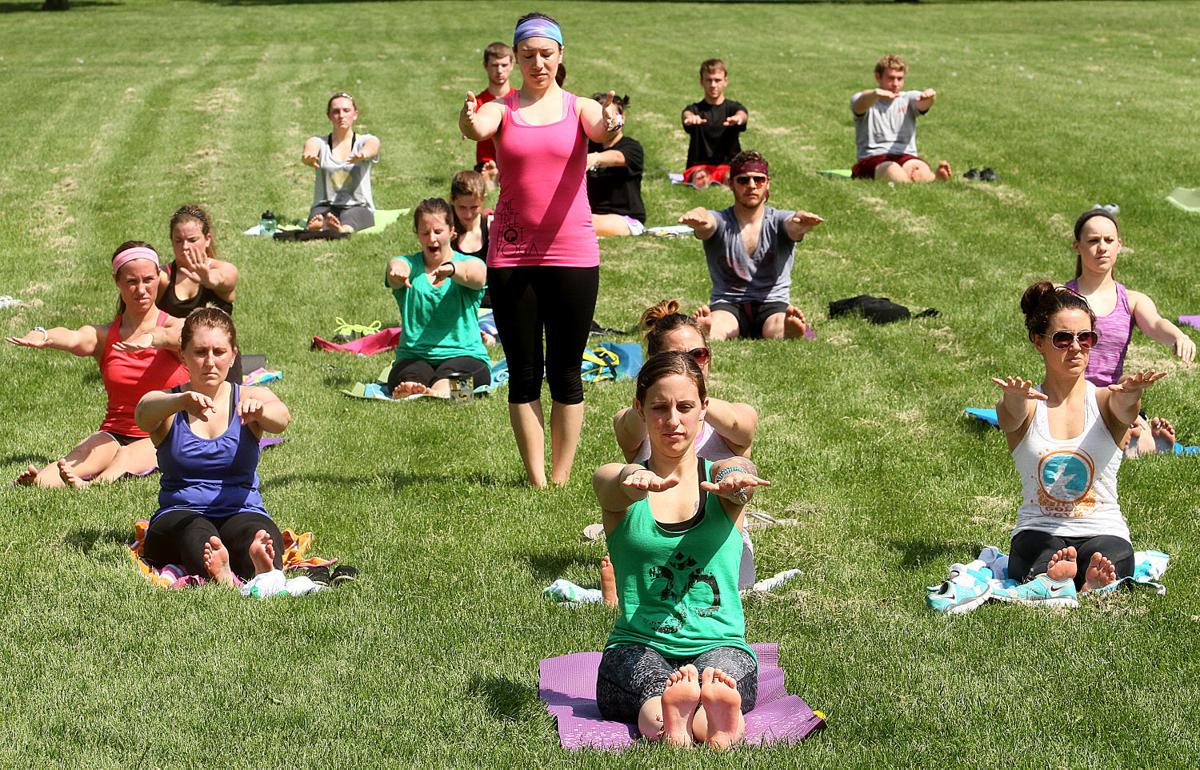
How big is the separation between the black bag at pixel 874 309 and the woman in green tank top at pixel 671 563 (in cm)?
693

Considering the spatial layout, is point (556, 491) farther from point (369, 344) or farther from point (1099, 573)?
point (369, 344)

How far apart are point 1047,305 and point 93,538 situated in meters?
4.91

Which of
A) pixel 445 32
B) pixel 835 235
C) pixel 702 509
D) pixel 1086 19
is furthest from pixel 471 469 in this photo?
pixel 1086 19

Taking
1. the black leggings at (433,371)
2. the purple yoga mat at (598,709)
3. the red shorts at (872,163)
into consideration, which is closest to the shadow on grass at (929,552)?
the purple yoga mat at (598,709)

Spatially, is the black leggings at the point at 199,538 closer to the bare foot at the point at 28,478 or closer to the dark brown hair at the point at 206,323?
the dark brown hair at the point at 206,323

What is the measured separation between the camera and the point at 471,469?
8602 millimetres

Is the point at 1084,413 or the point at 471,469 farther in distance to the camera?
the point at 471,469

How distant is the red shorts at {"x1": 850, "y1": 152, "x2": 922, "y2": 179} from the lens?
1789 cm

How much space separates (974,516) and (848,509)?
0.67 metres

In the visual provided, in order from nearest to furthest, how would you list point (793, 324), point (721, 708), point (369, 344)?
point (721, 708) → point (793, 324) → point (369, 344)

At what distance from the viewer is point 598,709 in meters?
5.27

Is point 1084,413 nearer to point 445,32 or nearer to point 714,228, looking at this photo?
point 714,228

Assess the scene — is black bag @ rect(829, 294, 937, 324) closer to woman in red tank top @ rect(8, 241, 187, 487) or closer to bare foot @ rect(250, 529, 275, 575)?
woman in red tank top @ rect(8, 241, 187, 487)

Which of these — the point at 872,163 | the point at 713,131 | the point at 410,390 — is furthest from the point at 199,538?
the point at 872,163
